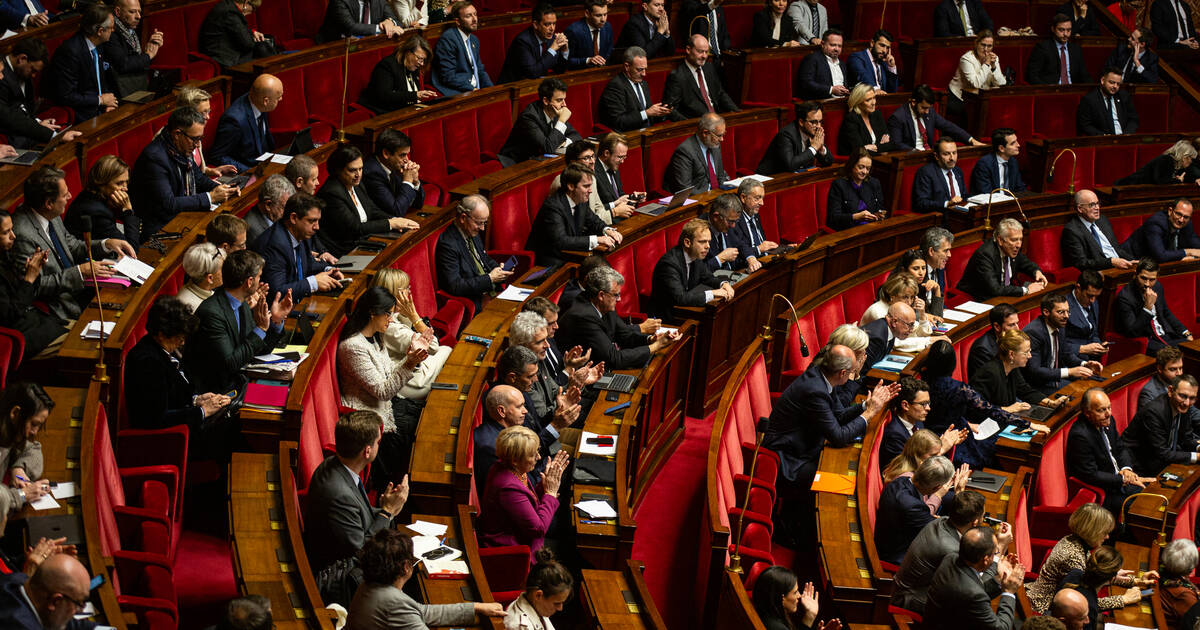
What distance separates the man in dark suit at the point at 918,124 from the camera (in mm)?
6469

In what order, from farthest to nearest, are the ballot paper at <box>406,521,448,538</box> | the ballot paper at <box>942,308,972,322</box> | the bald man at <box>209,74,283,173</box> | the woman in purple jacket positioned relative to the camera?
the ballot paper at <box>942,308,972,322</box>, the bald man at <box>209,74,283,173</box>, the woman in purple jacket, the ballot paper at <box>406,521,448,538</box>

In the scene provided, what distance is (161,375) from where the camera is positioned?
117 inches

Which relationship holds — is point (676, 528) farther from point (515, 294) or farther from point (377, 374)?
point (377, 374)

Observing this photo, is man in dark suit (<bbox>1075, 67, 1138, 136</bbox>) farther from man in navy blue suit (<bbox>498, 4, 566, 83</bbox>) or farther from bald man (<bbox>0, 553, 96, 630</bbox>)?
bald man (<bbox>0, 553, 96, 630</bbox>)

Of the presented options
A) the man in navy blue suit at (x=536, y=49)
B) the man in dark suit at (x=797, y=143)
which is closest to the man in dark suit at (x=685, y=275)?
the man in dark suit at (x=797, y=143)

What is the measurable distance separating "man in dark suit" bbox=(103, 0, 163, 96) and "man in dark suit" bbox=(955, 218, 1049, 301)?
3502 mm

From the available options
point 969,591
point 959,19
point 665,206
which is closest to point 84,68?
point 665,206

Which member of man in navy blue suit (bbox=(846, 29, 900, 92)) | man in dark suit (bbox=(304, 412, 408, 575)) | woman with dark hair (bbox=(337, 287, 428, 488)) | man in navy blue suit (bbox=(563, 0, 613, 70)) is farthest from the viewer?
man in navy blue suit (bbox=(846, 29, 900, 92))

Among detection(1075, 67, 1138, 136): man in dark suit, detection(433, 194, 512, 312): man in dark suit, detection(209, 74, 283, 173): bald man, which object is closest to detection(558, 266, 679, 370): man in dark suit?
detection(433, 194, 512, 312): man in dark suit

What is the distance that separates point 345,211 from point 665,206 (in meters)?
1.46

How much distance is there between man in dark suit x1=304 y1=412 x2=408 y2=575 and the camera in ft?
8.82

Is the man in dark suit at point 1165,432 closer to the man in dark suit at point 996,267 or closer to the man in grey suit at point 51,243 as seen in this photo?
the man in dark suit at point 996,267

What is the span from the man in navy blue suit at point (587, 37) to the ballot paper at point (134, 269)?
297cm

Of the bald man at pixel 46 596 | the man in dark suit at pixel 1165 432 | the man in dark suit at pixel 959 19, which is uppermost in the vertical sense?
the man in dark suit at pixel 959 19
